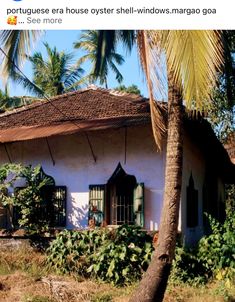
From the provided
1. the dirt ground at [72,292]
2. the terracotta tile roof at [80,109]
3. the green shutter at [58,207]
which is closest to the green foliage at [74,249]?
the dirt ground at [72,292]

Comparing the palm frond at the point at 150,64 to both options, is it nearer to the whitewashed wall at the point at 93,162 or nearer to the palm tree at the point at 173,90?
the palm tree at the point at 173,90

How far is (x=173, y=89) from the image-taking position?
272 inches

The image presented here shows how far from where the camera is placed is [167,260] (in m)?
6.60

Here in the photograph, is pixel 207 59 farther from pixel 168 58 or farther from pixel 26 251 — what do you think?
pixel 26 251

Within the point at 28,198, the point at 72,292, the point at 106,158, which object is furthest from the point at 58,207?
the point at 72,292

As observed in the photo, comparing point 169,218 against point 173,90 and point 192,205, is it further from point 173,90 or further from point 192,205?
point 192,205

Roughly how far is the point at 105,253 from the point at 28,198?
265cm

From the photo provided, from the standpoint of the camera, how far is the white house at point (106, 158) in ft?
34.0

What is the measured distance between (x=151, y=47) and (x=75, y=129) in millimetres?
4283

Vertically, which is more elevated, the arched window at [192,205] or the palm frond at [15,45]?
the palm frond at [15,45]

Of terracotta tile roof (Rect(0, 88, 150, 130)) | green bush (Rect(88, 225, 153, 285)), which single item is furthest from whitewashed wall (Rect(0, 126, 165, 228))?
green bush (Rect(88, 225, 153, 285))

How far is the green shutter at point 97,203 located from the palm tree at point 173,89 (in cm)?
418
